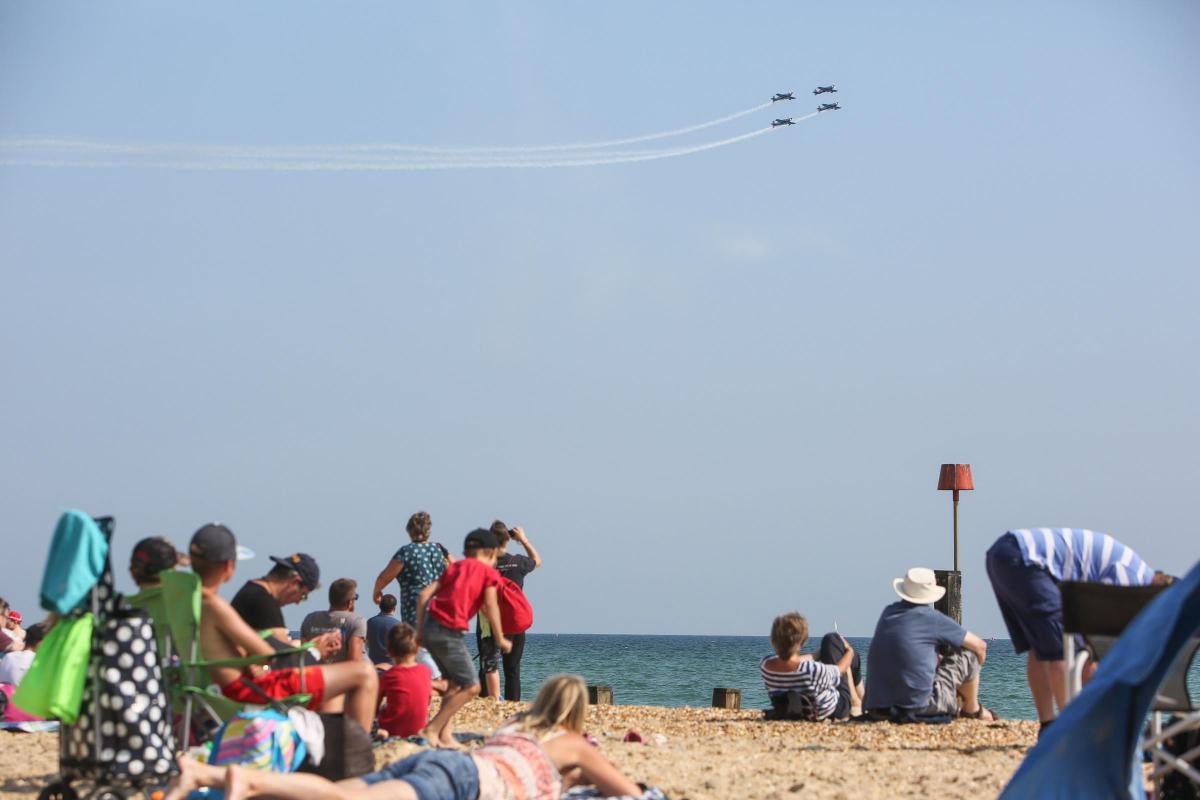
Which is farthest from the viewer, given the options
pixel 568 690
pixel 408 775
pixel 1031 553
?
pixel 1031 553

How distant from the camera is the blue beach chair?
4227 mm

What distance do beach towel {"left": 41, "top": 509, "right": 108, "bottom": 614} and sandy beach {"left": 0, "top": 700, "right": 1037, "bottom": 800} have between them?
1661 millimetres

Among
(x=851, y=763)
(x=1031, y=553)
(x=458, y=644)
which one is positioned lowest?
(x=851, y=763)

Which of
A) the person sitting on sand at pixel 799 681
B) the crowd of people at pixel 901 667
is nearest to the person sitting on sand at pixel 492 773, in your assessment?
the crowd of people at pixel 901 667

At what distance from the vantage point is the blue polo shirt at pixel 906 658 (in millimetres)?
8977

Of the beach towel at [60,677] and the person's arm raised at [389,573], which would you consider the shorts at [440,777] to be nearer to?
the beach towel at [60,677]

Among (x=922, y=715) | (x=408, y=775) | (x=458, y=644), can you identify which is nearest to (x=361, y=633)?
(x=458, y=644)

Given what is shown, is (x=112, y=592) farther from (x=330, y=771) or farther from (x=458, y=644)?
(x=458, y=644)

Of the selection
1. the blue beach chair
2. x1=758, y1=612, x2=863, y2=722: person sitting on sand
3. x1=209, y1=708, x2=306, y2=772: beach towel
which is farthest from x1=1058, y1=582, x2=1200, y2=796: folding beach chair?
x1=758, y1=612, x2=863, y2=722: person sitting on sand

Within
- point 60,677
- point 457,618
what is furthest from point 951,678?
point 60,677

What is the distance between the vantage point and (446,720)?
782 cm

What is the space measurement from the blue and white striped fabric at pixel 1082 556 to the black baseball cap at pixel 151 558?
392 centimetres

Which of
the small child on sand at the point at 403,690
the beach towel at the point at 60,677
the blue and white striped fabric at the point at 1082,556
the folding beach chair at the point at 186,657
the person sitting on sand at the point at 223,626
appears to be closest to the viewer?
the beach towel at the point at 60,677

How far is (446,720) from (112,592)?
2831 millimetres
